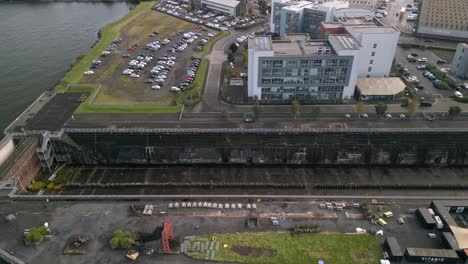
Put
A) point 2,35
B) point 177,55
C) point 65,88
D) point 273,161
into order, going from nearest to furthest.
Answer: point 273,161, point 65,88, point 177,55, point 2,35

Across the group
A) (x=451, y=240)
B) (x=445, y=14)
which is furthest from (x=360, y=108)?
(x=445, y=14)

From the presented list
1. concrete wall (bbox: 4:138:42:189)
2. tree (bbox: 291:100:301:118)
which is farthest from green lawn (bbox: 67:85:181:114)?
tree (bbox: 291:100:301:118)

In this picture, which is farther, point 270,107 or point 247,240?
point 270,107

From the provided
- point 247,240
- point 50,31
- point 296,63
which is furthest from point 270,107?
point 50,31

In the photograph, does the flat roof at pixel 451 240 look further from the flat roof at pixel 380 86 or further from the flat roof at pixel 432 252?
the flat roof at pixel 380 86

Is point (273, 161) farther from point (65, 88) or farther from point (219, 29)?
point (219, 29)

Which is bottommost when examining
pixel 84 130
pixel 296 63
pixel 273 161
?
pixel 273 161

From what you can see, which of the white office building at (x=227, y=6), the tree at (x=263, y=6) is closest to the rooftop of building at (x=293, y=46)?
the white office building at (x=227, y=6)

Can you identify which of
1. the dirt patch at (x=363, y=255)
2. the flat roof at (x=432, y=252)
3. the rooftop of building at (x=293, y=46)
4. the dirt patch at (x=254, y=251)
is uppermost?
the rooftop of building at (x=293, y=46)
